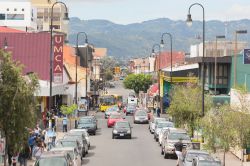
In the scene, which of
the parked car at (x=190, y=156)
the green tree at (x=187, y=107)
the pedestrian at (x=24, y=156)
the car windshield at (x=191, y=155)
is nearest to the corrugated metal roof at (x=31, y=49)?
the green tree at (x=187, y=107)

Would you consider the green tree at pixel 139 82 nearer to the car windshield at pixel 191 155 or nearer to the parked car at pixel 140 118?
the parked car at pixel 140 118

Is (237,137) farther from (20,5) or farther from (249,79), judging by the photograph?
(20,5)

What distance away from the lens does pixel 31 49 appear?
81.5 m

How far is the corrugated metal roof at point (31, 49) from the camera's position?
8056cm

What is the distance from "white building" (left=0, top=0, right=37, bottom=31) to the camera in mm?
175625

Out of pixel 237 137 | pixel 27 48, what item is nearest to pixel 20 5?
pixel 27 48

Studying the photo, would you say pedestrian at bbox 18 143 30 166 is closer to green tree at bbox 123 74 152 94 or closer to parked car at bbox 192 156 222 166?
parked car at bbox 192 156 222 166

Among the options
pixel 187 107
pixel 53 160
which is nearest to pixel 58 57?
pixel 187 107

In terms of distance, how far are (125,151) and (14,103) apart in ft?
63.4

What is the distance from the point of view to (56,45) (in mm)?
68125

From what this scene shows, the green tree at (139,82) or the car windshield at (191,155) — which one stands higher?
the green tree at (139,82)

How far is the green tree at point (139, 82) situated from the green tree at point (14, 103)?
133808mm

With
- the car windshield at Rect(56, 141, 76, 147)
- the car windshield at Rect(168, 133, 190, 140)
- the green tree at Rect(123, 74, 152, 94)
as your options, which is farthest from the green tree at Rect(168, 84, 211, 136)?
the green tree at Rect(123, 74, 152, 94)

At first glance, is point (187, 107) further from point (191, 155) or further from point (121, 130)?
point (191, 155)
